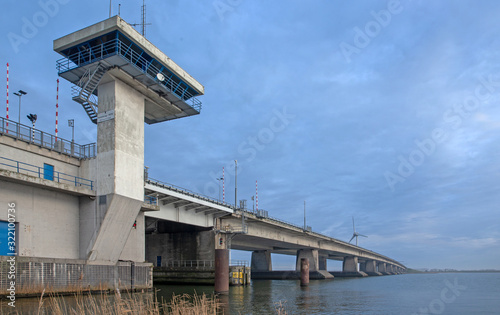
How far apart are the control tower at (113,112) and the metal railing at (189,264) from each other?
14.1 m

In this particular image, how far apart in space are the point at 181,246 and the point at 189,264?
251 centimetres

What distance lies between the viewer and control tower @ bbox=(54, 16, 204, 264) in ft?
105

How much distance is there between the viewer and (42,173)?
3011cm

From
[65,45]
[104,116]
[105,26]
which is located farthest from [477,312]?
[65,45]

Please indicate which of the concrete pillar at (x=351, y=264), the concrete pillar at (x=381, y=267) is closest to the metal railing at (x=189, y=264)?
the concrete pillar at (x=351, y=264)

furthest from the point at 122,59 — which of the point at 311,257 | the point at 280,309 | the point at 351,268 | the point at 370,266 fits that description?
the point at 370,266

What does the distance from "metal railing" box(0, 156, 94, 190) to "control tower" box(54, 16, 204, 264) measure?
1167mm

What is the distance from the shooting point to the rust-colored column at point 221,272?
36438mm

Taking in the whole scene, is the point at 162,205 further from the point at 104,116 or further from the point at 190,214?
the point at 104,116

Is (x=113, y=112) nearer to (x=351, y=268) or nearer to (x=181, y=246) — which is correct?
(x=181, y=246)

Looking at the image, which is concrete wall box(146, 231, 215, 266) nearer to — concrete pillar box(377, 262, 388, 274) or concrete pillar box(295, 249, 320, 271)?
concrete pillar box(295, 249, 320, 271)

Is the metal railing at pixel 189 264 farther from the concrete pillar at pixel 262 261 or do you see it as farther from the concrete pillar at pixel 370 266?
the concrete pillar at pixel 370 266

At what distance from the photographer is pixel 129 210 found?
33781 mm

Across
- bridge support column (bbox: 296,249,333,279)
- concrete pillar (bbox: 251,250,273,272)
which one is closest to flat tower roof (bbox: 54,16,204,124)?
concrete pillar (bbox: 251,250,273,272)
